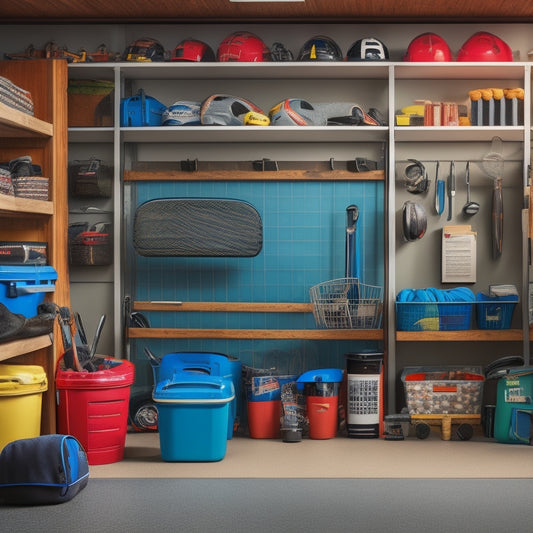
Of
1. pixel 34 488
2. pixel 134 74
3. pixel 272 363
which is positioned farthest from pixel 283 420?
pixel 134 74

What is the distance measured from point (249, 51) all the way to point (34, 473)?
355cm

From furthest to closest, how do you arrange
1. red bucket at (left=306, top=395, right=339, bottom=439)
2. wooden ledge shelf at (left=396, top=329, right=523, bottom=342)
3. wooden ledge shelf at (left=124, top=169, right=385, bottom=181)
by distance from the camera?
wooden ledge shelf at (left=124, top=169, right=385, bottom=181) < wooden ledge shelf at (left=396, top=329, right=523, bottom=342) < red bucket at (left=306, top=395, right=339, bottom=439)

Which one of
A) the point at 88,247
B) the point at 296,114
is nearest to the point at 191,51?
the point at 296,114

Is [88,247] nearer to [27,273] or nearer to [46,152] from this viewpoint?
[46,152]

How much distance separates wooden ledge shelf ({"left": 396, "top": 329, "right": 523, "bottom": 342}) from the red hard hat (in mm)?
2521

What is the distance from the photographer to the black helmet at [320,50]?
627 cm

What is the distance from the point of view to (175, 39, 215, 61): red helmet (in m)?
6.29

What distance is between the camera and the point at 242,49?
630cm

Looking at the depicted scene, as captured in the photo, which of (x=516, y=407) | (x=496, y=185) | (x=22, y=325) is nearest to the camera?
(x=22, y=325)

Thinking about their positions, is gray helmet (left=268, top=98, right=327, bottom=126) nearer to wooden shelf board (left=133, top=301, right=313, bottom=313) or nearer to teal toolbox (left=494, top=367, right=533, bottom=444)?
wooden shelf board (left=133, top=301, right=313, bottom=313)

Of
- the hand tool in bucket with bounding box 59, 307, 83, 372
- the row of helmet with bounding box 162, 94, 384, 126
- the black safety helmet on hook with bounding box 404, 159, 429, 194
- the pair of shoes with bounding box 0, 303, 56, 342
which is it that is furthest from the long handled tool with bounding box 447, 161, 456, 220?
the pair of shoes with bounding box 0, 303, 56, 342

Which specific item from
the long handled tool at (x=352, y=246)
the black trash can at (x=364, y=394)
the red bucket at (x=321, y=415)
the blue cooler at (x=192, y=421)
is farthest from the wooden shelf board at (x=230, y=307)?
the blue cooler at (x=192, y=421)

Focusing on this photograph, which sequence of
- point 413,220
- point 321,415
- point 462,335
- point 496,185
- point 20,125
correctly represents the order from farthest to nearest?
1. point 496,185
2. point 413,220
3. point 462,335
4. point 321,415
5. point 20,125

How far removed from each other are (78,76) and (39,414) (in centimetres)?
287
